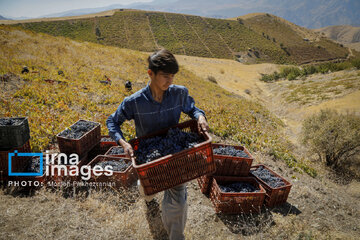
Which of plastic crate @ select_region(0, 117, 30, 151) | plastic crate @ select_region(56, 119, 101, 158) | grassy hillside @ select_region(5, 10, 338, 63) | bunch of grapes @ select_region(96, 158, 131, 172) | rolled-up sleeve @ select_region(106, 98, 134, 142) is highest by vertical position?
grassy hillside @ select_region(5, 10, 338, 63)

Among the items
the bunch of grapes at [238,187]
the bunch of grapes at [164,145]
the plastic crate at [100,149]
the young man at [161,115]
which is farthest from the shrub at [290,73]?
the bunch of grapes at [164,145]

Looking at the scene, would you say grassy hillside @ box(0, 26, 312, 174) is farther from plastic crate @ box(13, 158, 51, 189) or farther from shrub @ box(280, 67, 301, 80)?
shrub @ box(280, 67, 301, 80)

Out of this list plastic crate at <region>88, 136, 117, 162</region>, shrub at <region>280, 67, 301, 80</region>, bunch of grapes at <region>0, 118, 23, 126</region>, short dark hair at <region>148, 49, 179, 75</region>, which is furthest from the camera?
shrub at <region>280, 67, 301, 80</region>

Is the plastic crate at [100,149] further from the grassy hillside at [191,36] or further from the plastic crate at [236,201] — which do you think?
the grassy hillside at [191,36]

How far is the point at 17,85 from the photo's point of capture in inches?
360

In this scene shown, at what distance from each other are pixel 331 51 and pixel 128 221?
102836 mm

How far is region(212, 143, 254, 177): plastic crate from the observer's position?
4746 millimetres

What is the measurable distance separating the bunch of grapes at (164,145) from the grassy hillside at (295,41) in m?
84.3

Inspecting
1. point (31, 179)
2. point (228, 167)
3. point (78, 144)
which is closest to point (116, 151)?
point (78, 144)

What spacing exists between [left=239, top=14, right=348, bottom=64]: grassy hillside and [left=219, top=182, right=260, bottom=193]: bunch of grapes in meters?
82.5

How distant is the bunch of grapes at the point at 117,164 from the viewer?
15.1 ft

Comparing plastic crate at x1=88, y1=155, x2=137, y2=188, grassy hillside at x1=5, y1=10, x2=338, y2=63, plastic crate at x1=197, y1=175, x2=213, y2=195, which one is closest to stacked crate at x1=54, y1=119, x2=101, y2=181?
plastic crate at x1=88, y1=155, x2=137, y2=188

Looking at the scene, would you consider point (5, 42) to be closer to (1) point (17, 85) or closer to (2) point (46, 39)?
(2) point (46, 39)

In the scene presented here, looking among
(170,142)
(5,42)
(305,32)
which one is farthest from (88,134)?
(305,32)
